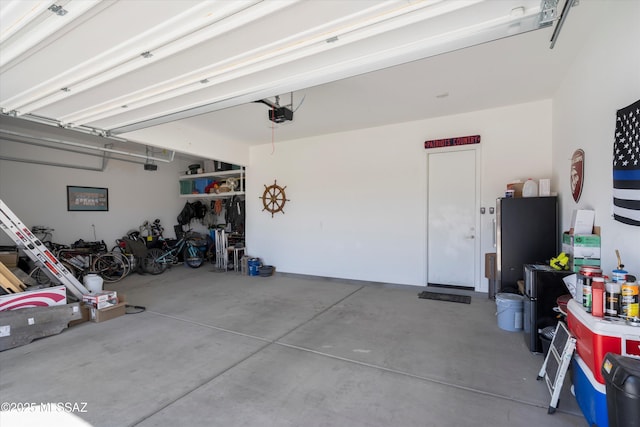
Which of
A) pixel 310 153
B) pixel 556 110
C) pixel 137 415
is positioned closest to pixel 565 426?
pixel 137 415

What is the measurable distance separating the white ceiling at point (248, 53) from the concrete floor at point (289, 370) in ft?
8.25

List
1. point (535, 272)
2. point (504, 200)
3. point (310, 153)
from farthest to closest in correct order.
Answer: point (310, 153)
point (504, 200)
point (535, 272)

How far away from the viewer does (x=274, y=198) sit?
6.87 meters

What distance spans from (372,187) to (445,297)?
234cm

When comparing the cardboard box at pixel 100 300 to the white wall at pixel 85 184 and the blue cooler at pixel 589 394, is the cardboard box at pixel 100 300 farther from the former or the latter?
the blue cooler at pixel 589 394

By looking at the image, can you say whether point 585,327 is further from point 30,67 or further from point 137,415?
point 30,67

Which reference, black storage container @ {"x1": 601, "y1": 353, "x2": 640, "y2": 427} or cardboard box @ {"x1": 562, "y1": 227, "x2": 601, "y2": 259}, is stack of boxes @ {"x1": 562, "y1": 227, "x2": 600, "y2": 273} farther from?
black storage container @ {"x1": 601, "y1": 353, "x2": 640, "y2": 427}

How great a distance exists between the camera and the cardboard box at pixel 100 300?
388cm

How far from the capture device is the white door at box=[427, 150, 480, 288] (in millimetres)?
4945

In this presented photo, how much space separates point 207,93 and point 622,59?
11.1 feet

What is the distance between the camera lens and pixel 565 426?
74.9 inches

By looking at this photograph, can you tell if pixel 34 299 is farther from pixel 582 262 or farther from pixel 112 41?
pixel 582 262

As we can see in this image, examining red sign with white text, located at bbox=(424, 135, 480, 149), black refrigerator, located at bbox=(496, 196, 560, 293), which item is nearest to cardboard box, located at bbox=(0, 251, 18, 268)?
red sign with white text, located at bbox=(424, 135, 480, 149)

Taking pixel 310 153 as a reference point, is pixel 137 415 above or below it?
below
